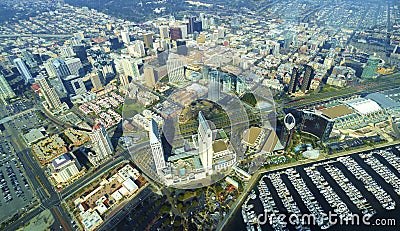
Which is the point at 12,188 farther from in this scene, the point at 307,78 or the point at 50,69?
the point at 307,78

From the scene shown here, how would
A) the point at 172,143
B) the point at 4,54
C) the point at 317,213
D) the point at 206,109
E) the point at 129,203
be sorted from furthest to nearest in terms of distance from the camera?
the point at 4,54, the point at 206,109, the point at 172,143, the point at 129,203, the point at 317,213

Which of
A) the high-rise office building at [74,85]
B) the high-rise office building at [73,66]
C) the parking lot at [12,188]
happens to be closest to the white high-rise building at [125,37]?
the high-rise office building at [73,66]

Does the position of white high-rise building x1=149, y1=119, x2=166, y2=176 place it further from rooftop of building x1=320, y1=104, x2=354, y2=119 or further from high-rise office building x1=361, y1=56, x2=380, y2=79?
high-rise office building x1=361, y1=56, x2=380, y2=79

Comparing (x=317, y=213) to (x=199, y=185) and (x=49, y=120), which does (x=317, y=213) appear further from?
(x=49, y=120)

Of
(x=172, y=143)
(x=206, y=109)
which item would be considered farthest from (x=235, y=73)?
(x=172, y=143)

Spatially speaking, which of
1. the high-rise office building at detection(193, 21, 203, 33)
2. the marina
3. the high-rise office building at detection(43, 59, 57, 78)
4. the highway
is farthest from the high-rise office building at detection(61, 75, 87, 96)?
the high-rise office building at detection(193, 21, 203, 33)

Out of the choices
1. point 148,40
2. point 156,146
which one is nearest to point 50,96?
point 156,146

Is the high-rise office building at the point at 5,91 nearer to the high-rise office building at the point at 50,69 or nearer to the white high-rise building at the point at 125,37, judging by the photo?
the high-rise office building at the point at 50,69
